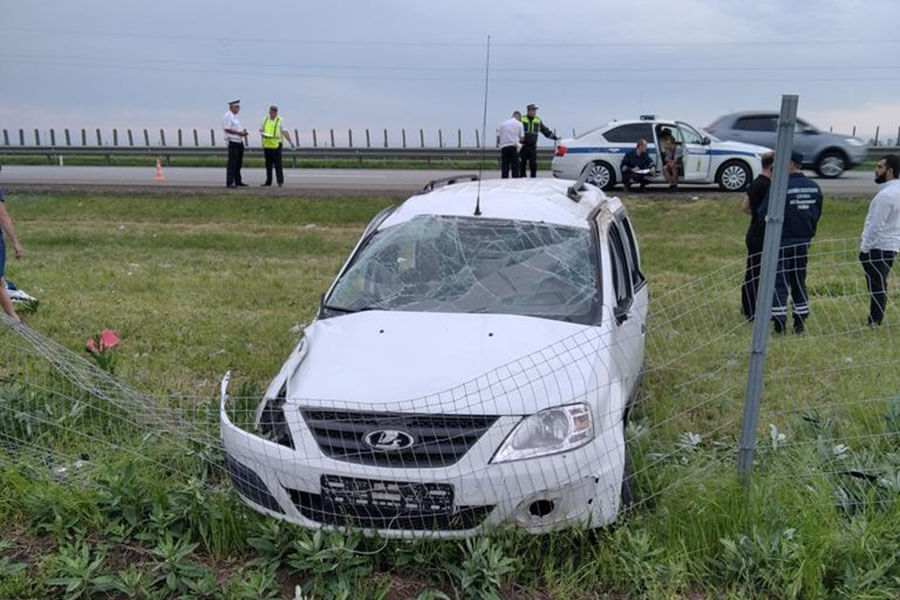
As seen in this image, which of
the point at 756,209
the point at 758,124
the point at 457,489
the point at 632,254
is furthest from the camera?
the point at 758,124

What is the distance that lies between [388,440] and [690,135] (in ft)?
49.6

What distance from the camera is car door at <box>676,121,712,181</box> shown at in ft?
56.0

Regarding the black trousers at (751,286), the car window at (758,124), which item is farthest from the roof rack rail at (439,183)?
the car window at (758,124)

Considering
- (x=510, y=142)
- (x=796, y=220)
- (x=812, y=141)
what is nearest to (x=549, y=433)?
(x=796, y=220)

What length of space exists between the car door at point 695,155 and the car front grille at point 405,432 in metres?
14.7

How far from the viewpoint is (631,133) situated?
1742 cm

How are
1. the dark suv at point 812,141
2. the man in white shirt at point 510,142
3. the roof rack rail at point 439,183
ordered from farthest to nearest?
the dark suv at point 812,141 < the man in white shirt at point 510,142 < the roof rack rail at point 439,183

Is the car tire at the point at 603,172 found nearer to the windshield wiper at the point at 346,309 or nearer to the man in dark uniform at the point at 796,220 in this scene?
the man in dark uniform at the point at 796,220

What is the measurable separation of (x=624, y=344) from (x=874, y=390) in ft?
4.85

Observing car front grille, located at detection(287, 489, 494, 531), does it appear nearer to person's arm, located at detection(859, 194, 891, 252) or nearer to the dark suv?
person's arm, located at detection(859, 194, 891, 252)

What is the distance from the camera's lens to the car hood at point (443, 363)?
12.1 feet

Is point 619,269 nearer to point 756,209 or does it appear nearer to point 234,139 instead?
point 756,209

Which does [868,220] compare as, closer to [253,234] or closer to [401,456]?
[401,456]

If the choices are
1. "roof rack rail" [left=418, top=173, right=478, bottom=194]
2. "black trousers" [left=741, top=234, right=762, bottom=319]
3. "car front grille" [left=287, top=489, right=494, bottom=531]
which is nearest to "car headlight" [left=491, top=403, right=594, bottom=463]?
"car front grille" [left=287, top=489, right=494, bottom=531]
